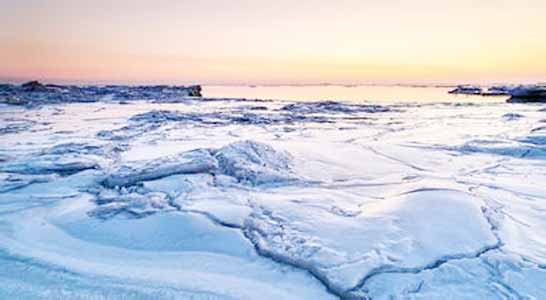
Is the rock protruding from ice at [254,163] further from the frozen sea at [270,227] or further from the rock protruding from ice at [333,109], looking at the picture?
the rock protruding from ice at [333,109]

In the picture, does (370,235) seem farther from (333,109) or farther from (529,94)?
(529,94)

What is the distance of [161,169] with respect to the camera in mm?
5215

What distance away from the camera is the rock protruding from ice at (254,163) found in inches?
201

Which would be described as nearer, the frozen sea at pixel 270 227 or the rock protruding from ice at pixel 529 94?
the frozen sea at pixel 270 227

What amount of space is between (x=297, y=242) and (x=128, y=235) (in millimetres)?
1451

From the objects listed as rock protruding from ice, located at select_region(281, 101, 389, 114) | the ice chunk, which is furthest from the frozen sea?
rock protruding from ice, located at select_region(281, 101, 389, 114)

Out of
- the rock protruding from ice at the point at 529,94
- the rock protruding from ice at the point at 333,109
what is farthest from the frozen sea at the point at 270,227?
the rock protruding from ice at the point at 529,94

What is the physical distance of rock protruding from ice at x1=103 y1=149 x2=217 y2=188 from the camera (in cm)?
500

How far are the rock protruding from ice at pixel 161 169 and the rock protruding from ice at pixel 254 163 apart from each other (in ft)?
0.73

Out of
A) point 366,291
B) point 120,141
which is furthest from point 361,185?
point 120,141

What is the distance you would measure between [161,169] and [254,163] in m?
1.24

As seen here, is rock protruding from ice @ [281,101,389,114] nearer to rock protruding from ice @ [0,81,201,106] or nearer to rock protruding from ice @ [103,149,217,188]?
rock protruding from ice @ [0,81,201,106]

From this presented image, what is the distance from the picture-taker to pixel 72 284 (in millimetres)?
2631

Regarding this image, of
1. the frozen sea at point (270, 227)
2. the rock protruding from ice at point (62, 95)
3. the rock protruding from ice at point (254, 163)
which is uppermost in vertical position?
the rock protruding from ice at point (254, 163)
